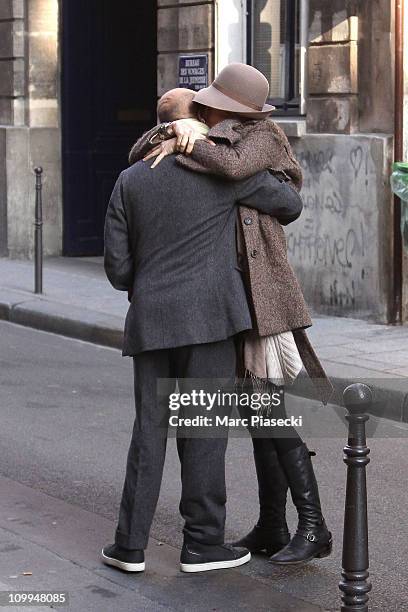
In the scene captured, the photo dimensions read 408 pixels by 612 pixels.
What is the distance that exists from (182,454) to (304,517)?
532 mm

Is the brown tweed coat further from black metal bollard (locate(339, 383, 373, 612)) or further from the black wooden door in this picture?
the black wooden door

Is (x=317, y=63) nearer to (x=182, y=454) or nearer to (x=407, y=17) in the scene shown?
(x=407, y=17)

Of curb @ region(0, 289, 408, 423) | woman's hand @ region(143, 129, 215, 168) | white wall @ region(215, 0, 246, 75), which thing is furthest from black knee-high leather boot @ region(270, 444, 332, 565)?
white wall @ region(215, 0, 246, 75)

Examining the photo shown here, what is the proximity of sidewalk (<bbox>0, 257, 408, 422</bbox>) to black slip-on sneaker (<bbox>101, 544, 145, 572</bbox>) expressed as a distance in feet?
11.0

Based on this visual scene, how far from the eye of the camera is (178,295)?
5113mm

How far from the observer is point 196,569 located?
5.29m

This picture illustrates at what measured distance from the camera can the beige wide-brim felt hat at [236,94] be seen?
203 inches

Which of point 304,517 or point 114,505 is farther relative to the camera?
point 114,505

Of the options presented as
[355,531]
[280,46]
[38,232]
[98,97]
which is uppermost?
[280,46]

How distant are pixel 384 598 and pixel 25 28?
12.4 metres

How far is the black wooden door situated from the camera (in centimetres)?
1645

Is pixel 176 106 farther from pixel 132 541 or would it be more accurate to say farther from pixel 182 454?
pixel 132 541

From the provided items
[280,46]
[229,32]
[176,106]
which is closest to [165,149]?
[176,106]

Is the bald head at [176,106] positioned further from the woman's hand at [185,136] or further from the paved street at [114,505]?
the paved street at [114,505]
